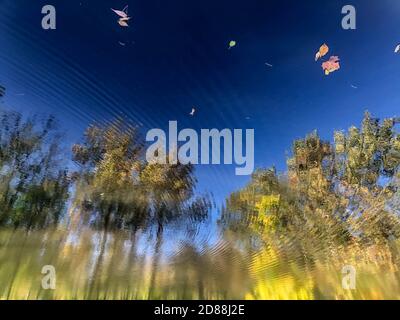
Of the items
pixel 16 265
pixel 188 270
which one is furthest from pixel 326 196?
pixel 16 265

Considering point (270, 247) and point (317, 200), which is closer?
point (270, 247)

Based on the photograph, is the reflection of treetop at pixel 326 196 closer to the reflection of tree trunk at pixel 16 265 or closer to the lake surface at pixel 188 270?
the lake surface at pixel 188 270

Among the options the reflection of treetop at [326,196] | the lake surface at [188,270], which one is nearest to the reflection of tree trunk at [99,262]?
the lake surface at [188,270]

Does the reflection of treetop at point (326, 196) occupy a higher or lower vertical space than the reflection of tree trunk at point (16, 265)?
higher

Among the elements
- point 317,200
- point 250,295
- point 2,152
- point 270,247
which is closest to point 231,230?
point 270,247

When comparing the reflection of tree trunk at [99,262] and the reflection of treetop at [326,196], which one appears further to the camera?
the reflection of treetop at [326,196]

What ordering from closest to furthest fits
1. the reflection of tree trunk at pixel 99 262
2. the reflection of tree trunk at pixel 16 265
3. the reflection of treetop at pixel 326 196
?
the reflection of tree trunk at pixel 16 265 < the reflection of tree trunk at pixel 99 262 < the reflection of treetop at pixel 326 196

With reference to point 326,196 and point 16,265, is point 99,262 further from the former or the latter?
point 326,196

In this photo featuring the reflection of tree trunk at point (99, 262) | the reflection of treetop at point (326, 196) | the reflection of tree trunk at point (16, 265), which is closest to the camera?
the reflection of tree trunk at point (16, 265)

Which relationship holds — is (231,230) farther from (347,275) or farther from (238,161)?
(347,275)

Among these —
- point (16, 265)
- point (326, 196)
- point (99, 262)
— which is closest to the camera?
point (16, 265)

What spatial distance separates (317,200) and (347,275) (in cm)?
68
